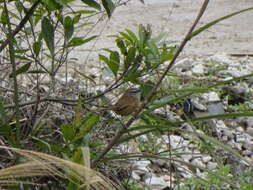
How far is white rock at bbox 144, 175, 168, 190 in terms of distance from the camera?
2391 mm

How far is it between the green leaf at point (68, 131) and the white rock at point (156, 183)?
101 cm

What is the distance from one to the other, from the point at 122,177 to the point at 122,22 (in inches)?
147

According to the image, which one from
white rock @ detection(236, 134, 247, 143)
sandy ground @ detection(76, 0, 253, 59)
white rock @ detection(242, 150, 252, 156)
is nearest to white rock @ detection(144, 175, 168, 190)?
white rock @ detection(242, 150, 252, 156)

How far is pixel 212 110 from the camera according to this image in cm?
334

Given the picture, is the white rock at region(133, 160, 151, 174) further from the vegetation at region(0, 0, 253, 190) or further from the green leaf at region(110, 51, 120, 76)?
the green leaf at region(110, 51, 120, 76)

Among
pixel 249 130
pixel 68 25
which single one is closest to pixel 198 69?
Result: pixel 249 130

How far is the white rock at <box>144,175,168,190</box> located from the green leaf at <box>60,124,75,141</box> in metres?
1.01

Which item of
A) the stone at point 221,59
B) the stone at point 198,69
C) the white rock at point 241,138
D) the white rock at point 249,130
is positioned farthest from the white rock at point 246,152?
the stone at point 221,59

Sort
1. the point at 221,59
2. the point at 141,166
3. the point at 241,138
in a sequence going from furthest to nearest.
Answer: the point at 221,59
the point at 241,138
the point at 141,166

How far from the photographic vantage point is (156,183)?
7.97ft

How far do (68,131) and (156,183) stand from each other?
113 cm

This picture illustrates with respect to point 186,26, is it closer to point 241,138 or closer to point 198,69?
point 198,69

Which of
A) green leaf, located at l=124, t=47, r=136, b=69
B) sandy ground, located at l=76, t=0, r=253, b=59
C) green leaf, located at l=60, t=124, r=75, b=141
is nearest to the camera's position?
green leaf, located at l=60, t=124, r=75, b=141

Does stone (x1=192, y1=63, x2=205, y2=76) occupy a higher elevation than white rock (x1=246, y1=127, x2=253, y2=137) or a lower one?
higher
